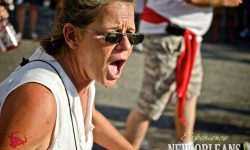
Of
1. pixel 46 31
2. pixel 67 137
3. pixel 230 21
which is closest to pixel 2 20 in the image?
pixel 46 31

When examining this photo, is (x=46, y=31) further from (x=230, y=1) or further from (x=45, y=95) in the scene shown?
(x=230, y=1)

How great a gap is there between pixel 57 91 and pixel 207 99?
3.76 metres

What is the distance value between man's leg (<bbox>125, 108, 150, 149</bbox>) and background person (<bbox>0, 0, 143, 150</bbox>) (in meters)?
1.41

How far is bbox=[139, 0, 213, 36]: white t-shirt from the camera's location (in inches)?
137

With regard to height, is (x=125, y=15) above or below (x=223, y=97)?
above

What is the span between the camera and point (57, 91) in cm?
185

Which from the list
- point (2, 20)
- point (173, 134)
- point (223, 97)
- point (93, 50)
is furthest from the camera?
point (223, 97)

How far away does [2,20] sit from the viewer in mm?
3078

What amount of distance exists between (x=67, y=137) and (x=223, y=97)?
3870 mm

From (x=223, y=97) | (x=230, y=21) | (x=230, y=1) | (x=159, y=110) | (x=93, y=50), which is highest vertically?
(x=93, y=50)

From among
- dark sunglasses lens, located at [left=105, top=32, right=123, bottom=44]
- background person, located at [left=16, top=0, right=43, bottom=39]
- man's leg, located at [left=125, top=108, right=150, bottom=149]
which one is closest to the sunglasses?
dark sunglasses lens, located at [left=105, top=32, right=123, bottom=44]

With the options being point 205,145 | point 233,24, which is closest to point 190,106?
point 205,145

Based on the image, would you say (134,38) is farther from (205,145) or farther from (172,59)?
(172,59)

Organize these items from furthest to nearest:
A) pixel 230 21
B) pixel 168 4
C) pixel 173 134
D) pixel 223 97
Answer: pixel 230 21 < pixel 223 97 < pixel 173 134 < pixel 168 4
